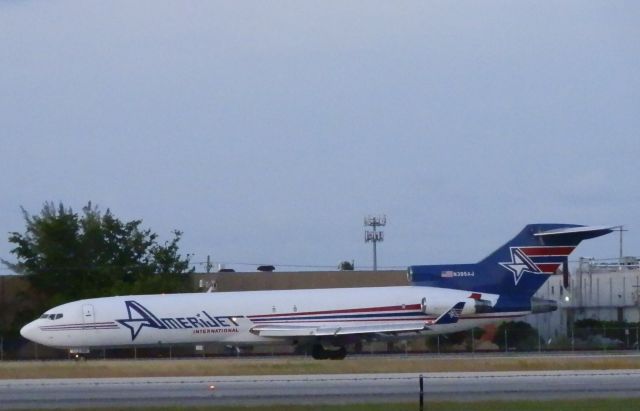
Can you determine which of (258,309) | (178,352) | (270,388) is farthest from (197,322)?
(270,388)

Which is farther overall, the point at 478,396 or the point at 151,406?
the point at 478,396

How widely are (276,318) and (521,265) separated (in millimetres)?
9703

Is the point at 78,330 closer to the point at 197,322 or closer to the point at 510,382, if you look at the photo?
the point at 197,322

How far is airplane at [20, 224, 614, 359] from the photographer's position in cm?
4234

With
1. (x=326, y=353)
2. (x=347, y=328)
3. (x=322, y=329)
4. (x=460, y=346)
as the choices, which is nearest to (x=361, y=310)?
(x=347, y=328)

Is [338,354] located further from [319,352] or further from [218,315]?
[218,315]

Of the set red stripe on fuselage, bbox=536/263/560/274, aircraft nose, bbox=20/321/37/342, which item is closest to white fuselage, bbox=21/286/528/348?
aircraft nose, bbox=20/321/37/342

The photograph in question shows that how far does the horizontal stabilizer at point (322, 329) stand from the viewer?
138ft

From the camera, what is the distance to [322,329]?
42.3m

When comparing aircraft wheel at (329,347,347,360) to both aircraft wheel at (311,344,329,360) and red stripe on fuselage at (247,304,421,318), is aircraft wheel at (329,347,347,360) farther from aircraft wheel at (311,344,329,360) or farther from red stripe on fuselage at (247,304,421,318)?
red stripe on fuselage at (247,304,421,318)

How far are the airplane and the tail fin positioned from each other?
0.54 meters

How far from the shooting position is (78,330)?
1670 inches

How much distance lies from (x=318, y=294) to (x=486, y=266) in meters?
6.72

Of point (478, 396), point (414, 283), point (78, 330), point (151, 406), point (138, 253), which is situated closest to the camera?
point (151, 406)
